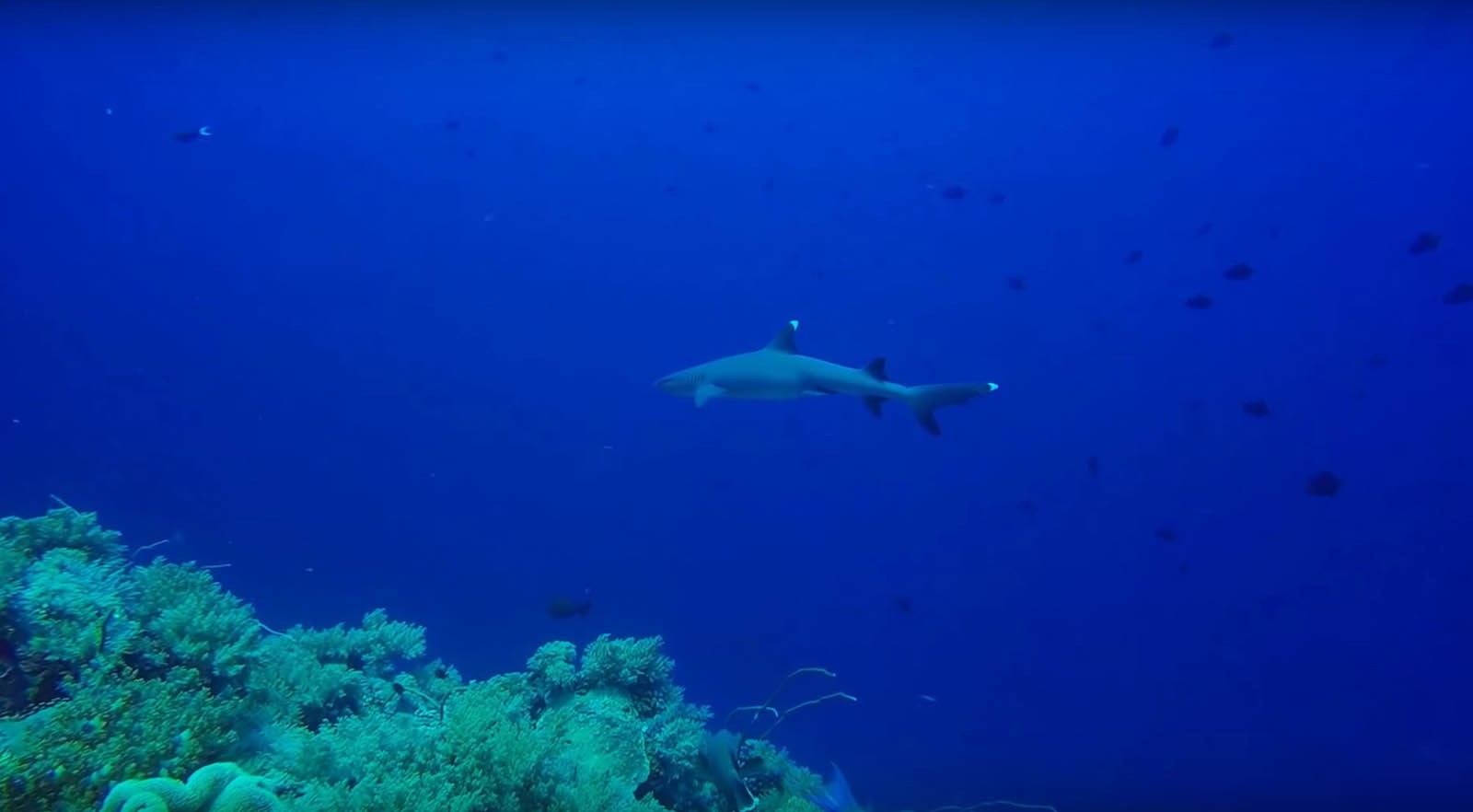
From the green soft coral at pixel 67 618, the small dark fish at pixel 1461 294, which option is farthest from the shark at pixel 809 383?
the small dark fish at pixel 1461 294

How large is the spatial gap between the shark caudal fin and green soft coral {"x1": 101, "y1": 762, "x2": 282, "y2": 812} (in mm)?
5240

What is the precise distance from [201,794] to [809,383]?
16.0 feet

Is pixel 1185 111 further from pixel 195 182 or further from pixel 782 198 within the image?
pixel 195 182

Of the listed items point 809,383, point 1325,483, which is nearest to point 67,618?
point 809,383

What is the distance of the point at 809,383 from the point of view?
6.74m

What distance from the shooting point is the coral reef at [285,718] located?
3.21 m

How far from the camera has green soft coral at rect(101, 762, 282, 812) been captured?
2.94 m

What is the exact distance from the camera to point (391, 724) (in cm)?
404

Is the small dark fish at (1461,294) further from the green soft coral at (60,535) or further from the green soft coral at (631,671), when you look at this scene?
the green soft coral at (60,535)

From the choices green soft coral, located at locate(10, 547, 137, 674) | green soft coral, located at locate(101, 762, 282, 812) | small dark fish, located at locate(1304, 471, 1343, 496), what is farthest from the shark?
small dark fish, located at locate(1304, 471, 1343, 496)

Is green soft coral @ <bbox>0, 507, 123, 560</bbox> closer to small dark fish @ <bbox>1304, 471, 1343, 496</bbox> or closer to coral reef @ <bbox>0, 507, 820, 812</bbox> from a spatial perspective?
coral reef @ <bbox>0, 507, 820, 812</bbox>

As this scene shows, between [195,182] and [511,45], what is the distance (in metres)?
6.66

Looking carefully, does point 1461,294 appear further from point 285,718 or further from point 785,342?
point 285,718

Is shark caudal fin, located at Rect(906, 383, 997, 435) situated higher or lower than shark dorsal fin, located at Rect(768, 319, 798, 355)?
lower
